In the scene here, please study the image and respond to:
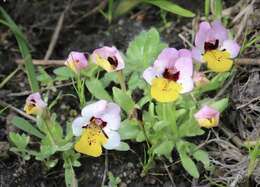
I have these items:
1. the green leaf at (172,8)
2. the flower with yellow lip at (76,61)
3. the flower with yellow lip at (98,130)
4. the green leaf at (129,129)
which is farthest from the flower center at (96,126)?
the green leaf at (172,8)

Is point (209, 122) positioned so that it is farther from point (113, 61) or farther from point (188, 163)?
point (113, 61)

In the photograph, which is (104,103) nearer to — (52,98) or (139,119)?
(139,119)

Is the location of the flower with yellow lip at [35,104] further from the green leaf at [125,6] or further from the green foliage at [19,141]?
the green leaf at [125,6]

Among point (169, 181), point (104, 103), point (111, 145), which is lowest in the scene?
point (169, 181)

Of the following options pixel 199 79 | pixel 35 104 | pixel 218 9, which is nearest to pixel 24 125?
pixel 35 104

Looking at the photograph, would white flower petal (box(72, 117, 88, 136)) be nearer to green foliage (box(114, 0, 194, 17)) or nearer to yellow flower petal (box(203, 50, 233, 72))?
yellow flower petal (box(203, 50, 233, 72))

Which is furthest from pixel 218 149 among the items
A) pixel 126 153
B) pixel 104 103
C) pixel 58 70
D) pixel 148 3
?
pixel 148 3
